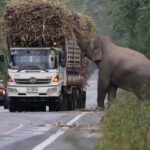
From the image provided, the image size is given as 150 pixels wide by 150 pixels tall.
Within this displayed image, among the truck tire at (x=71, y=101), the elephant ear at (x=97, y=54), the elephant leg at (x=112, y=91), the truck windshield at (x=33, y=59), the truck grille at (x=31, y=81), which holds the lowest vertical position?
the truck tire at (x=71, y=101)

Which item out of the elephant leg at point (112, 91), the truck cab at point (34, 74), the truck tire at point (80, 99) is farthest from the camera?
the truck tire at point (80, 99)

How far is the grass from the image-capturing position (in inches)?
423

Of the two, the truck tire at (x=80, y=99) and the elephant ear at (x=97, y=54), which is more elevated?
the elephant ear at (x=97, y=54)

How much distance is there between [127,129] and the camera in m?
14.1

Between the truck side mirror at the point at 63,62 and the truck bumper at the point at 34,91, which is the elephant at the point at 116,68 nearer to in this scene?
the truck side mirror at the point at 63,62

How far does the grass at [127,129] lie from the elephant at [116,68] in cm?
686

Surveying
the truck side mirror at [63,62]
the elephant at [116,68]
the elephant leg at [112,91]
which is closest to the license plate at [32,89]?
the truck side mirror at [63,62]

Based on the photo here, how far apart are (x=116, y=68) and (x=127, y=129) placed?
1350 cm

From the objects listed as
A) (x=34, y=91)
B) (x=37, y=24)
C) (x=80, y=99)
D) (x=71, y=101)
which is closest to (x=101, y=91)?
(x=34, y=91)

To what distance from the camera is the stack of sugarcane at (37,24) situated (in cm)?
3000

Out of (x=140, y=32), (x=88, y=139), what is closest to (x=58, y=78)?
(x=88, y=139)

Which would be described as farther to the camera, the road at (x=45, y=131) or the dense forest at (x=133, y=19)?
the dense forest at (x=133, y=19)

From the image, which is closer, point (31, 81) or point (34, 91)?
point (31, 81)

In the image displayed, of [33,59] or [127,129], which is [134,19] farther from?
[127,129]
